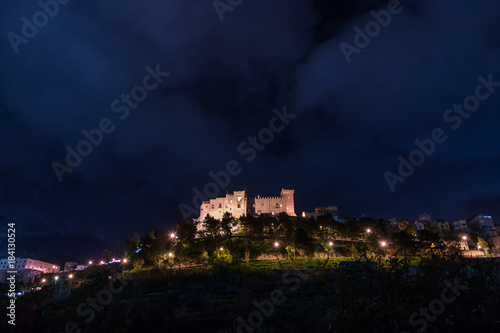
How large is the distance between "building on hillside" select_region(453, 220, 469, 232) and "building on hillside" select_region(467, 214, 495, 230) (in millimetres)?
2863

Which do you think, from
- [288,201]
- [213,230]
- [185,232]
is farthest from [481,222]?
[185,232]

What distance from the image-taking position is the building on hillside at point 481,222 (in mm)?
83125

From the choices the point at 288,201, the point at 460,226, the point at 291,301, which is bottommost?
the point at 291,301

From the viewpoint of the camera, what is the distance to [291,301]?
21.0 m

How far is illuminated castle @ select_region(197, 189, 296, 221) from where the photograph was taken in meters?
84.5

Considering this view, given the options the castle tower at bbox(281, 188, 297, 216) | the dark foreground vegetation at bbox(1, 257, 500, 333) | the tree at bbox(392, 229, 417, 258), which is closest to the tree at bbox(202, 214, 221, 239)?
the dark foreground vegetation at bbox(1, 257, 500, 333)

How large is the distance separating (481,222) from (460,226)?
5.81m

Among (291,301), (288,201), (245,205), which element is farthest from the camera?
(288,201)

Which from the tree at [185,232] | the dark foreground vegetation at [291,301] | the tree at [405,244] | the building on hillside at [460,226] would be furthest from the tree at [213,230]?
the building on hillside at [460,226]

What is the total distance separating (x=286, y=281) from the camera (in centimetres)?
2764

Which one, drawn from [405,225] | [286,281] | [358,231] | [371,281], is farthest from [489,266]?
[405,225]

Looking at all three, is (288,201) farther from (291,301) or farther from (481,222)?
(291,301)

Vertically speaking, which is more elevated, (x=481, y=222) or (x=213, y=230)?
(x=481, y=222)

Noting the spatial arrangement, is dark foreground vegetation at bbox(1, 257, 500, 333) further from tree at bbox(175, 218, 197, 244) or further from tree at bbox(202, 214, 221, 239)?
tree at bbox(202, 214, 221, 239)
